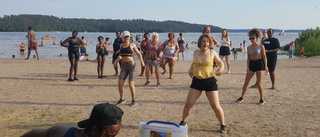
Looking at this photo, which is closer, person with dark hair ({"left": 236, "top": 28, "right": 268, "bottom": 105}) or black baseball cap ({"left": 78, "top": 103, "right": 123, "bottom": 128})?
black baseball cap ({"left": 78, "top": 103, "right": 123, "bottom": 128})

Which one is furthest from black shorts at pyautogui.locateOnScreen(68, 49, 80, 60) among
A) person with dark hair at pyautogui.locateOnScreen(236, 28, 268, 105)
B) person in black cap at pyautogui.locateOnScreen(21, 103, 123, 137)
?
person in black cap at pyautogui.locateOnScreen(21, 103, 123, 137)

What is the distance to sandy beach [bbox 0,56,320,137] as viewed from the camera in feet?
21.8

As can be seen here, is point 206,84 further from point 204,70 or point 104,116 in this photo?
point 104,116

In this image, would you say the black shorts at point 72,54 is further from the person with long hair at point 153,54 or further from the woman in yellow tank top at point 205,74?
the woman in yellow tank top at point 205,74

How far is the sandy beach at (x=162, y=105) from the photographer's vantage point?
6.65 meters

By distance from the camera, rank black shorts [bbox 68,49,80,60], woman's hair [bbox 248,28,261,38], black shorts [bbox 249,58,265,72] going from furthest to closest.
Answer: black shorts [bbox 68,49,80,60] → black shorts [bbox 249,58,265,72] → woman's hair [bbox 248,28,261,38]

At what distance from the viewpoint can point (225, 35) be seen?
13.6 metres

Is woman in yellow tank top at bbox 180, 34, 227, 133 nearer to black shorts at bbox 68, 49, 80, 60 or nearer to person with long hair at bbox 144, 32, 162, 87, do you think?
person with long hair at bbox 144, 32, 162, 87

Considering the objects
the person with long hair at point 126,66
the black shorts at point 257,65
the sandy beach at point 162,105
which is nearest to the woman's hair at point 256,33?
the black shorts at point 257,65

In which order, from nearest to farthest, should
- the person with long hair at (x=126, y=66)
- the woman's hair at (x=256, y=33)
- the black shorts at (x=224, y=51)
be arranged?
1. the woman's hair at (x=256, y=33)
2. the person with long hair at (x=126, y=66)
3. the black shorts at (x=224, y=51)

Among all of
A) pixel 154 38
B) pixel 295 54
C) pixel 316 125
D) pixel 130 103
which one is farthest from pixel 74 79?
pixel 295 54

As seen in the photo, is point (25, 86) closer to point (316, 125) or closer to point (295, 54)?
point (316, 125)

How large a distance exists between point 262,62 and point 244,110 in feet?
4.34

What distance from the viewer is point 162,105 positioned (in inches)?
344
